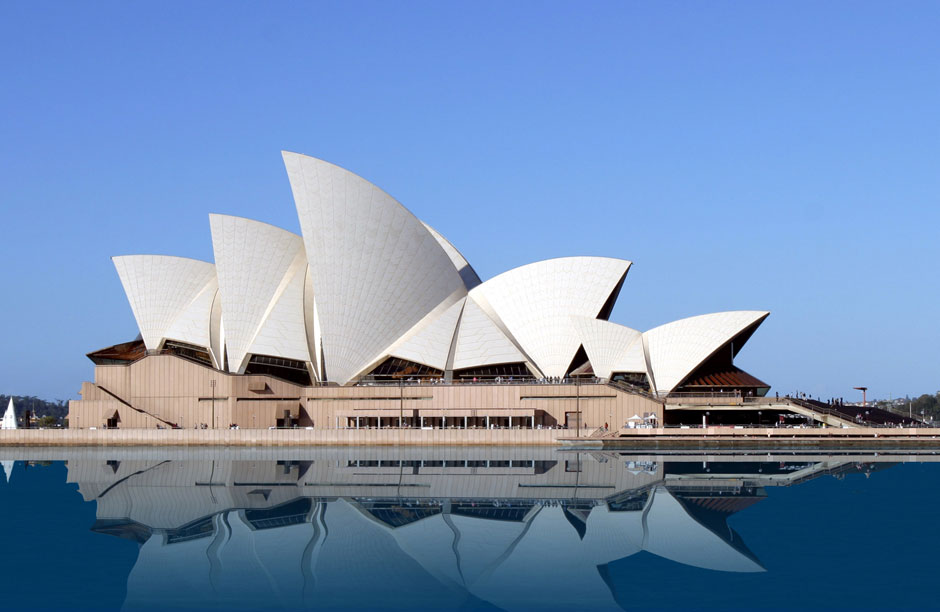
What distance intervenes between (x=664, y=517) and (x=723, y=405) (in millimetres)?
32350

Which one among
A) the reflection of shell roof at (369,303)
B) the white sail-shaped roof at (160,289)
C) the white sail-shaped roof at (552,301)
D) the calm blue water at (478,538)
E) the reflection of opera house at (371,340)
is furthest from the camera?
the white sail-shaped roof at (160,289)

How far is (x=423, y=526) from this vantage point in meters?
25.1

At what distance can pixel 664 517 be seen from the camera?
25844 mm

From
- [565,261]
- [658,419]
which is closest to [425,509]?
[658,419]

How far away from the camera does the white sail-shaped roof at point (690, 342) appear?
57719mm

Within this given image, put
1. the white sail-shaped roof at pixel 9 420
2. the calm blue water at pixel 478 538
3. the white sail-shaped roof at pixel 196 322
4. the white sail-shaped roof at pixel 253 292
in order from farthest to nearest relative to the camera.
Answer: the white sail-shaped roof at pixel 9 420
the white sail-shaped roof at pixel 196 322
the white sail-shaped roof at pixel 253 292
the calm blue water at pixel 478 538

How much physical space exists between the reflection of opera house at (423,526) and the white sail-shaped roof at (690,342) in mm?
16027

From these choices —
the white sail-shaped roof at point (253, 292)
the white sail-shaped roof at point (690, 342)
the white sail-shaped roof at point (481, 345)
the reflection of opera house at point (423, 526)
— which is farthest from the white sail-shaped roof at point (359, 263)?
the reflection of opera house at point (423, 526)

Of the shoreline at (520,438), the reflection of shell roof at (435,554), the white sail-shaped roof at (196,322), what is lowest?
the reflection of shell roof at (435,554)

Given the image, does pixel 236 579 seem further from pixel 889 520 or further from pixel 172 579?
pixel 889 520

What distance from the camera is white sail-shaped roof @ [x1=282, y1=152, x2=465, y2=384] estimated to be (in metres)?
57.4

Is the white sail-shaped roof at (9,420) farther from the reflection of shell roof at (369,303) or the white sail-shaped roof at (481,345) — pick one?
the white sail-shaped roof at (481,345)

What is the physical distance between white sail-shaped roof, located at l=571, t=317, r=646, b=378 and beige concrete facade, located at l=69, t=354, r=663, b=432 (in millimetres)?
2833

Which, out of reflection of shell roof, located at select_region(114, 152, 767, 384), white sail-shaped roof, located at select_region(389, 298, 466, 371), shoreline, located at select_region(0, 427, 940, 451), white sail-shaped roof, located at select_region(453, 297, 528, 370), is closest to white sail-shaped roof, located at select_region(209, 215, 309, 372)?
reflection of shell roof, located at select_region(114, 152, 767, 384)
